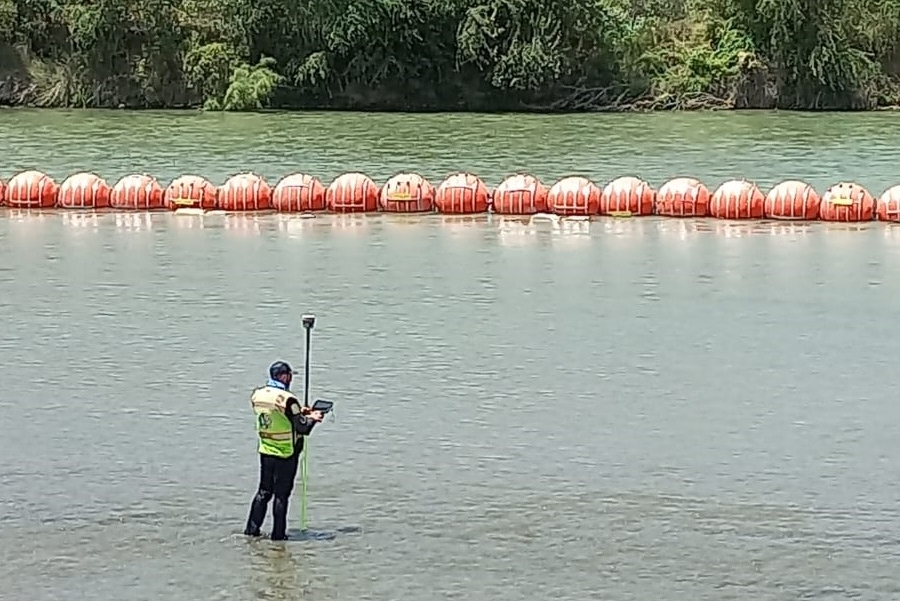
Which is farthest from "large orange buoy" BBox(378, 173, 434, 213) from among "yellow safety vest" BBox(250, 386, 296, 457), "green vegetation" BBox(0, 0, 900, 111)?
"green vegetation" BBox(0, 0, 900, 111)

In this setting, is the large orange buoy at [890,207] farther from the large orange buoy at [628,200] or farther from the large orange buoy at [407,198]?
the large orange buoy at [407,198]

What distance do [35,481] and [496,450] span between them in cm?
372

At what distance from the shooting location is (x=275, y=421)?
415 inches

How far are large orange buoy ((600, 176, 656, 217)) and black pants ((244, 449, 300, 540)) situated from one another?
703 inches

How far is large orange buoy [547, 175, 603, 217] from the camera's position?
2859cm

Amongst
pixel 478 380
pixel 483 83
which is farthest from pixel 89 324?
pixel 483 83

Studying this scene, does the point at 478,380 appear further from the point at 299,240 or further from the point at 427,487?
the point at 299,240

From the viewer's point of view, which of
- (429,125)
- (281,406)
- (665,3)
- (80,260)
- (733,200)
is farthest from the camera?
(665,3)

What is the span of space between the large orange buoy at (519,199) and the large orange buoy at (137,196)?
6153mm

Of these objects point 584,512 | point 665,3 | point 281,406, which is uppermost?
point 665,3

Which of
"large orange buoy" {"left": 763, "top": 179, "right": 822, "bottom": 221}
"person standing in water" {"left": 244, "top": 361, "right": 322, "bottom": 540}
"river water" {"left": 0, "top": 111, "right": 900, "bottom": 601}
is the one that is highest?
"large orange buoy" {"left": 763, "top": 179, "right": 822, "bottom": 221}

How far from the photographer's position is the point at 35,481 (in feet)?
42.3

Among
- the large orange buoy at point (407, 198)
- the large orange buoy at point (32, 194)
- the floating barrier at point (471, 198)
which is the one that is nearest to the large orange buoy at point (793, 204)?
the floating barrier at point (471, 198)

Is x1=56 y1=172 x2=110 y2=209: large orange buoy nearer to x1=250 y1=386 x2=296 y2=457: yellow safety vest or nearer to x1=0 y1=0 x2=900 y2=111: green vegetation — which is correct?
x1=250 y1=386 x2=296 y2=457: yellow safety vest
